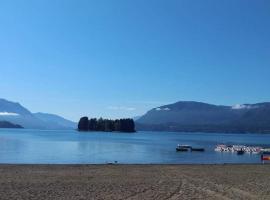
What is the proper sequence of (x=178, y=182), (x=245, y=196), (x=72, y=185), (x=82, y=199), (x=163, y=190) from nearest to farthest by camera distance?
(x=82, y=199) < (x=245, y=196) < (x=163, y=190) < (x=72, y=185) < (x=178, y=182)

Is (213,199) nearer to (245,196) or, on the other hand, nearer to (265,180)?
(245,196)

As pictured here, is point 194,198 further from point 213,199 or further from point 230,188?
point 230,188

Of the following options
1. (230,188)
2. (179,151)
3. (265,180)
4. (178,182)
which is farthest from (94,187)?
(179,151)

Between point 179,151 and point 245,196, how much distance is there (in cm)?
6636

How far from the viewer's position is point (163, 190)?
Answer: 21.1 m

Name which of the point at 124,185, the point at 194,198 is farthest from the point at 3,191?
the point at 194,198

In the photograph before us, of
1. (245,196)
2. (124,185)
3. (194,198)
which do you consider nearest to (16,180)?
(124,185)

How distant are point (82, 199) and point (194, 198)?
15.2 feet

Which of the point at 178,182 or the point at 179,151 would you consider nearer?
the point at 178,182

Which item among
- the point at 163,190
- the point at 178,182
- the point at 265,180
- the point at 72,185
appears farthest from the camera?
the point at 265,180

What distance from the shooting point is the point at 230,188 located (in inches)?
880

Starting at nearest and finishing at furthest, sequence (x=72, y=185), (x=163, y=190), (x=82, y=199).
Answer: (x=82, y=199) < (x=163, y=190) < (x=72, y=185)

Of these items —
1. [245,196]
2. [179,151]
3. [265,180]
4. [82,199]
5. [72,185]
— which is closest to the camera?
[82,199]

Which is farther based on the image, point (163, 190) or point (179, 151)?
point (179, 151)
